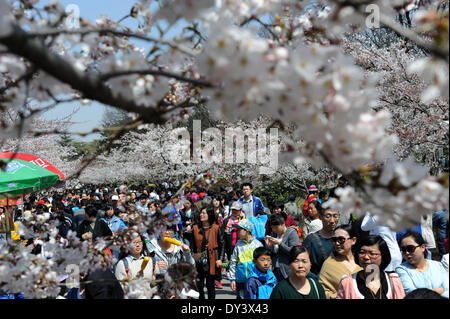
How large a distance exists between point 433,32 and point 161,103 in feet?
4.04

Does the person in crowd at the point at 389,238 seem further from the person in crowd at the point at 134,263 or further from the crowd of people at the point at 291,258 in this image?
the person in crowd at the point at 134,263

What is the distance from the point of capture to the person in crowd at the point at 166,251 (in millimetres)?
5582

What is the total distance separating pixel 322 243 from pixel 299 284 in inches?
48.6

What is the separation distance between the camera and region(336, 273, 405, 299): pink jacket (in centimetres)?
362

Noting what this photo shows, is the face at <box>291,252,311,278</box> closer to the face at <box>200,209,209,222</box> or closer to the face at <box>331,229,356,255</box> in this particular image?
the face at <box>331,229,356,255</box>

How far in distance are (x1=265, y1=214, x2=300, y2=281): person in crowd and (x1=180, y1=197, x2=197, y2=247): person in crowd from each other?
1667 millimetres

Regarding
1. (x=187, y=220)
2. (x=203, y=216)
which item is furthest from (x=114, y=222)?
(x=187, y=220)

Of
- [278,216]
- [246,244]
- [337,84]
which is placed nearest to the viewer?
[337,84]

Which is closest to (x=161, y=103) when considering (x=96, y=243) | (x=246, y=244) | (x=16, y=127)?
(x=16, y=127)

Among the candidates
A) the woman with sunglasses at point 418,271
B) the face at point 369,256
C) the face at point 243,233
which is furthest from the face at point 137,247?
the woman with sunglasses at point 418,271

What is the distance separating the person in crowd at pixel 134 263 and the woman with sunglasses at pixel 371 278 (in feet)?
7.07

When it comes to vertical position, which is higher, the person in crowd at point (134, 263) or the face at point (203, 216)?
the face at point (203, 216)
